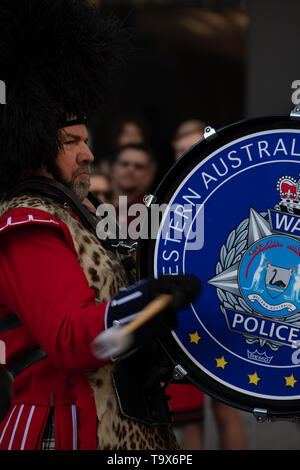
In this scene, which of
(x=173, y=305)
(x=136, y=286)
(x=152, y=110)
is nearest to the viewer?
(x=173, y=305)

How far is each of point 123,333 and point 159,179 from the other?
9.09ft

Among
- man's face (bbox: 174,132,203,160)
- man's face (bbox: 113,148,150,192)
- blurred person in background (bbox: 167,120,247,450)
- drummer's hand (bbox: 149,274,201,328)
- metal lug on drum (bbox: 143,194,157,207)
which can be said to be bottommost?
blurred person in background (bbox: 167,120,247,450)

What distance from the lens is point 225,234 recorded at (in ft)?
6.62

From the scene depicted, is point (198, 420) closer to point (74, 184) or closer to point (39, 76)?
point (74, 184)

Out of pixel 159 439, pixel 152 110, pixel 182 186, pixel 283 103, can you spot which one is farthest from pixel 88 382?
pixel 152 110

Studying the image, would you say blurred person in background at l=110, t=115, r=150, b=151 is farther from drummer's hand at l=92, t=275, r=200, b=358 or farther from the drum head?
drummer's hand at l=92, t=275, r=200, b=358

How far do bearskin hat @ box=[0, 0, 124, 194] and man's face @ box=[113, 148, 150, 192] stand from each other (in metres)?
2.23

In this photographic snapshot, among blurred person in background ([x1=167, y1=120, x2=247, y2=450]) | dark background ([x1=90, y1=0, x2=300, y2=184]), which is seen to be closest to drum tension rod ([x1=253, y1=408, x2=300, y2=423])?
blurred person in background ([x1=167, y1=120, x2=247, y2=450])

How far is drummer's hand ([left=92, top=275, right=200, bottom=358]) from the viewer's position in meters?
1.74

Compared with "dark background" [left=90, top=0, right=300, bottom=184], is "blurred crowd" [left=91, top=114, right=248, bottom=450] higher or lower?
lower

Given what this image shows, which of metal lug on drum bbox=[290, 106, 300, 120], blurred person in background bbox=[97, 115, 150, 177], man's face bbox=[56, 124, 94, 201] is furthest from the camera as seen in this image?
blurred person in background bbox=[97, 115, 150, 177]

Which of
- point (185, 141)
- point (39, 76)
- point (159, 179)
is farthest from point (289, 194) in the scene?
point (185, 141)

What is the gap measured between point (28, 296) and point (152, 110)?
556cm

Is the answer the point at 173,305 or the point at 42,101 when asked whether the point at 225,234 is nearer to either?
the point at 173,305
